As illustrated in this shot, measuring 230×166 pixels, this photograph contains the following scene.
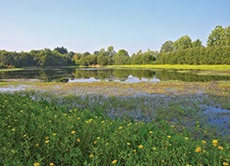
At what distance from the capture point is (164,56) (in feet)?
206

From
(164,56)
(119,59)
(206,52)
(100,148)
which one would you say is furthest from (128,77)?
(119,59)

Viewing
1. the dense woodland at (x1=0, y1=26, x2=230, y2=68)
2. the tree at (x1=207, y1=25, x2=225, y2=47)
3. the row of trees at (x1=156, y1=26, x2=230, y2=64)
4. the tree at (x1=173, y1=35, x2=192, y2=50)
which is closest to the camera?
the row of trees at (x1=156, y1=26, x2=230, y2=64)

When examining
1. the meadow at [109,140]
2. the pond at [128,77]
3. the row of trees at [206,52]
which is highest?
the row of trees at [206,52]

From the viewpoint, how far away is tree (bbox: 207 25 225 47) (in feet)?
194

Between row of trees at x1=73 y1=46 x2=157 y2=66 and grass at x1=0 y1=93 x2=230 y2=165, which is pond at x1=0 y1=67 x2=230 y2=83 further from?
row of trees at x1=73 y1=46 x2=157 y2=66

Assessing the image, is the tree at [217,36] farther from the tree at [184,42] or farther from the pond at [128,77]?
the pond at [128,77]

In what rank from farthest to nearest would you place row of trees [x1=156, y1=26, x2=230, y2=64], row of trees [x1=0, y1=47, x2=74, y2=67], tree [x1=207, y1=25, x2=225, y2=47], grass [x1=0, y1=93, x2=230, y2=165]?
row of trees [x1=0, y1=47, x2=74, y2=67] → tree [x1=207, y1=25, x2=225, y2=47] → row of trees [x1=156, y1=26, x2=230, y2=64] → grass [x1=0, y1=93, x2=230, y2=165]

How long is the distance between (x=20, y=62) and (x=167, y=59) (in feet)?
177

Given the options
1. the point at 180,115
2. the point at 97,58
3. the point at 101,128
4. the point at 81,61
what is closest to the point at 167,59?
the point at 97,58

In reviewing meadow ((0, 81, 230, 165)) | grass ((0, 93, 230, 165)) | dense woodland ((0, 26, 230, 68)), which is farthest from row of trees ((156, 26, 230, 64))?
grass ((0, 93, 230, 165))

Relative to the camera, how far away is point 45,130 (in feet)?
13.7

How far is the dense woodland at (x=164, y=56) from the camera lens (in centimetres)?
4688

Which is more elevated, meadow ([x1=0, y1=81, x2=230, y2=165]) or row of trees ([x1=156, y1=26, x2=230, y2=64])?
row of trees ([x1=156, y1=26, x2=230, y2=64])

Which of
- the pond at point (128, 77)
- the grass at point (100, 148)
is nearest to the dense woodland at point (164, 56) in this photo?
the pond at point (128, 77)
